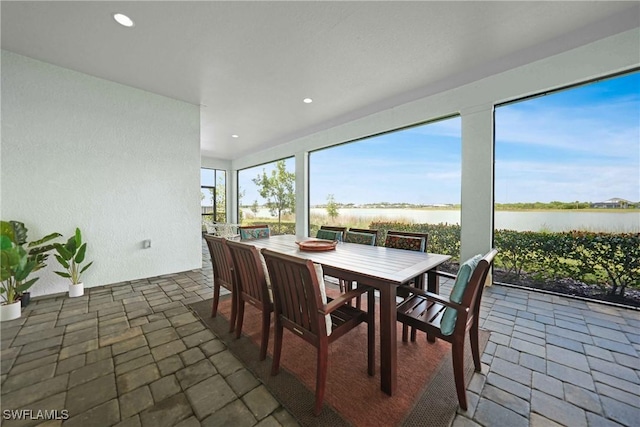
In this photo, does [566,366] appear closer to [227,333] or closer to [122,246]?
[227,333]

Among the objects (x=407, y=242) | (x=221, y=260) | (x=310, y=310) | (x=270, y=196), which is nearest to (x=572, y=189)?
(x=407, y=242)

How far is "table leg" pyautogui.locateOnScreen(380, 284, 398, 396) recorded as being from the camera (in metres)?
1.49

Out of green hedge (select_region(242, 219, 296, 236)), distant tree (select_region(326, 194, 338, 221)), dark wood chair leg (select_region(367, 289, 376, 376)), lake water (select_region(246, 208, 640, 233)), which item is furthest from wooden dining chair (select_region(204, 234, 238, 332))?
green hedge (select_region(242, 219, 296, 236))

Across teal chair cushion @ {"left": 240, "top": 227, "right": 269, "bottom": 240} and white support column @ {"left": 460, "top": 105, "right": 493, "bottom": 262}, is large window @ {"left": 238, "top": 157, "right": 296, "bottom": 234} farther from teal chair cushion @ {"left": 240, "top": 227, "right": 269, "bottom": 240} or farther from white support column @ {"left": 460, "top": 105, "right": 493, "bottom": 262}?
white support column @ {"left": 460, "top": 105, "right": 493, "bottom": 262}

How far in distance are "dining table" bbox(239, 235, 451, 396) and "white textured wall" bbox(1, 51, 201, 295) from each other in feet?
9.02

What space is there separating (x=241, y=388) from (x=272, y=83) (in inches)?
147

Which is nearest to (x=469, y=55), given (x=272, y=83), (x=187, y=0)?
(x=272, y=83)

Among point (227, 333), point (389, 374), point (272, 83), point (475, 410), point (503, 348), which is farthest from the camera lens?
point (272, 83)

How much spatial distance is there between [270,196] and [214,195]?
261 centimetres

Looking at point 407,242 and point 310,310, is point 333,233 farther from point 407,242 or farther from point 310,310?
point 310,310

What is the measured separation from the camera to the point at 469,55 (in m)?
2.92

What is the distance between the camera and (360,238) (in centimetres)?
320

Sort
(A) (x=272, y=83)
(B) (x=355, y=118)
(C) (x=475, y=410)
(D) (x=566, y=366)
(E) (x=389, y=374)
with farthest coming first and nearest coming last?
1. (B) (x=355, y=118)
2. (A) (x=272, y=83)
3. (D) (x=566, y=366)
4. (E) (x=389, y=374)
5. (C) (x=475, y=410)

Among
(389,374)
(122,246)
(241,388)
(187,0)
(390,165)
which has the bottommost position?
(241,388)
